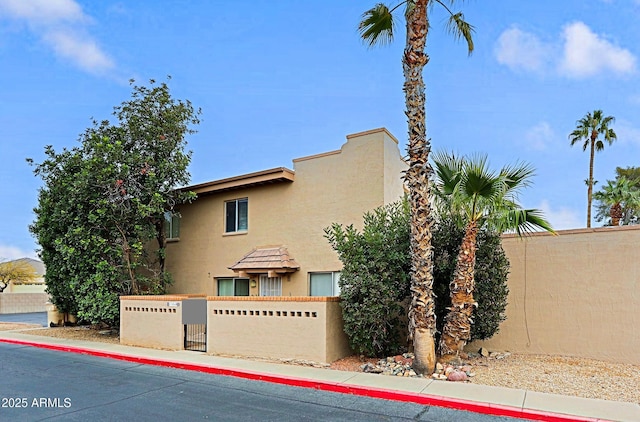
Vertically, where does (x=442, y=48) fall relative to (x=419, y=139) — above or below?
above

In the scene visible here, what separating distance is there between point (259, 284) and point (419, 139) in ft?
28.5

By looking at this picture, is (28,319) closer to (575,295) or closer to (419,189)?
(419,189)

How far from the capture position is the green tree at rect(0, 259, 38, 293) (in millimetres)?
34969

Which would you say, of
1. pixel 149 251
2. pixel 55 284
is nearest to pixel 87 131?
pixel 149 251

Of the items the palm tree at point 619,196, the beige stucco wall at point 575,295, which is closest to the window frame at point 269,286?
the beige stucco wall at point 575,295

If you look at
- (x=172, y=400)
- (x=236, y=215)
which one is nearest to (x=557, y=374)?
(x=172, y=400)

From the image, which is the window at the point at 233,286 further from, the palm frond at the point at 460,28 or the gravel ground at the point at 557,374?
the palm frond at the point at 460,28

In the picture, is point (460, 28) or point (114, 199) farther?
point (114, 199)

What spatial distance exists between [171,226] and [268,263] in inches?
256

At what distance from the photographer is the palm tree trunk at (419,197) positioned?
9547 mm

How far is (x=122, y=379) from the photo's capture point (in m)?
10.0

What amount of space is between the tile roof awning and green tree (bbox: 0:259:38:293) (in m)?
27.9

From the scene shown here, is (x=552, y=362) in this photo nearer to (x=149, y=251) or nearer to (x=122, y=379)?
(x=122, y=379)

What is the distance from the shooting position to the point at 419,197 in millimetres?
9812
